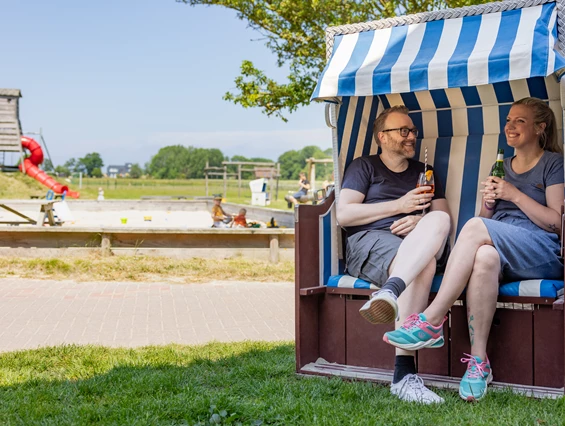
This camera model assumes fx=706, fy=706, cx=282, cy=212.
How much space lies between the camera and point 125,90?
123125 mm

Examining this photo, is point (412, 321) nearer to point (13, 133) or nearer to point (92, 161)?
point (13, 133)

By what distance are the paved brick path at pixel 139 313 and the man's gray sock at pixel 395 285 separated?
7.33 feet

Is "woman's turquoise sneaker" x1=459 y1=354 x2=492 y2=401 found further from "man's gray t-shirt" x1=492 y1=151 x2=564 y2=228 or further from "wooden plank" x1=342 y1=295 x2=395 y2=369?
"man's gray t-shirt" x1=492 y1=151 x2=564 y2=228

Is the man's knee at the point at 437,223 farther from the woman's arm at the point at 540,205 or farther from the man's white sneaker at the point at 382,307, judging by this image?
the man's white sneaker at the point at 382,307

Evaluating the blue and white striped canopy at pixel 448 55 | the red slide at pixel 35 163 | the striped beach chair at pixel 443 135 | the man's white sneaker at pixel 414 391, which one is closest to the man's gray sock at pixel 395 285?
the striped beach chair at pixel 443 135

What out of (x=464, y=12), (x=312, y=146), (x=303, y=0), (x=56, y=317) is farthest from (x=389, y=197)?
(x=312, y=146)

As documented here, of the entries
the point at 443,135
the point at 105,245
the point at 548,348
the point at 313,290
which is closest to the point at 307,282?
the point at 313,290

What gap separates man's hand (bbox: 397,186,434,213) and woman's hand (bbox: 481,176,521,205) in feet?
1.06

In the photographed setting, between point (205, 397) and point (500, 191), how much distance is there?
193 cm

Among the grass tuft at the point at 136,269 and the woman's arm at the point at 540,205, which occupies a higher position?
the woman's arm at the point at 540,205

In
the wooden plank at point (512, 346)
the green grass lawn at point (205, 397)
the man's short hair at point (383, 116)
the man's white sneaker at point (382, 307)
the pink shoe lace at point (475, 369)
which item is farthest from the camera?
the man's short hair at point (383, 116)

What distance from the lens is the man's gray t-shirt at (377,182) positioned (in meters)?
4.30

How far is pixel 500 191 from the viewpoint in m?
3.90

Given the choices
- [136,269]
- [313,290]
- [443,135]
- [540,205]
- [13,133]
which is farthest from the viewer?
[13,133]
